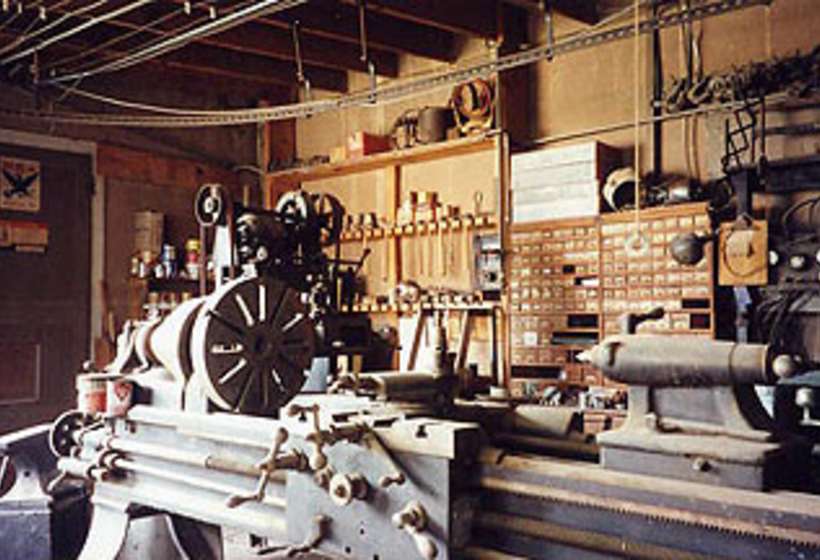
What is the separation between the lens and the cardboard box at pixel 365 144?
5242 millimetres

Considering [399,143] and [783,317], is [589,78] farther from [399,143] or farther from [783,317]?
[783,317]

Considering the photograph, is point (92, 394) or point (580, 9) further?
point (580, 9)

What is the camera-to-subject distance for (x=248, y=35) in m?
4.77

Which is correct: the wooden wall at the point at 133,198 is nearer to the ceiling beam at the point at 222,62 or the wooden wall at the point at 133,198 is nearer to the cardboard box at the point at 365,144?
the ceiling beam at the point at 222,62

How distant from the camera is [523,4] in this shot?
4.26 meters

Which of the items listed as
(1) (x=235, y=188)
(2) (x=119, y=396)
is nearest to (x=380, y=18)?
(1) (x=235, y=188)

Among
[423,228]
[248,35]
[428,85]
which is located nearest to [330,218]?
[428,85]

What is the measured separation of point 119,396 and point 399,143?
10.4 feet

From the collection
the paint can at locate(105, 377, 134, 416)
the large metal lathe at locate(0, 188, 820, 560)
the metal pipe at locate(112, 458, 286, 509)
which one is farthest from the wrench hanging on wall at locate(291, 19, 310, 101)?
the metal pipe at locate(112, 458, 286, 509)

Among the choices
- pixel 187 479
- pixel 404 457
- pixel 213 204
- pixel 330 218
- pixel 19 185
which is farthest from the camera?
pixel 19 185

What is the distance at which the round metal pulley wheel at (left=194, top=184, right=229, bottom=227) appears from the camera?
9.90ft

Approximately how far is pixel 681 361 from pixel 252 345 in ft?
4.04

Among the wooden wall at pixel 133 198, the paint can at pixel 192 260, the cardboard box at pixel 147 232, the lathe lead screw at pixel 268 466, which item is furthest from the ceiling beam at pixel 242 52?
the lathe lead screw at pixel 268 466

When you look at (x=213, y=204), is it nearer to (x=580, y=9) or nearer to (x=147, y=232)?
(x=580, y=9)
